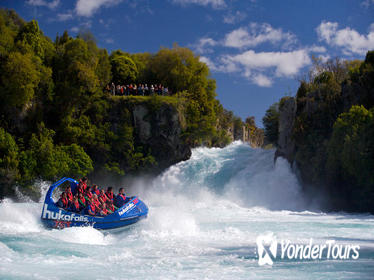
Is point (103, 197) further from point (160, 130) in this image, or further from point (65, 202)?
point (160, 130)

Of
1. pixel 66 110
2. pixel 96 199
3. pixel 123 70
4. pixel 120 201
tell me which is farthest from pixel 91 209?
pixel 123 70

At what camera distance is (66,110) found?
29109 millimetres

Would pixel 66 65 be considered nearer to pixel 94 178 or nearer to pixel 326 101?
pixel 94 178

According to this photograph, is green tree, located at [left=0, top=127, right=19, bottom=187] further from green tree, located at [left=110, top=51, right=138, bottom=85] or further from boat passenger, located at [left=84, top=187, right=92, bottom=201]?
green tree, located at [left=110, top=51, right=138, bottom=85]

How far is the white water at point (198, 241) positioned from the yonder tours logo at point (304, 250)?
0.92 feet

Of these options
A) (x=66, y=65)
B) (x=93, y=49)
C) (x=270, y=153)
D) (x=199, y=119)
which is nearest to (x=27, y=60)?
(x=66, y=65)

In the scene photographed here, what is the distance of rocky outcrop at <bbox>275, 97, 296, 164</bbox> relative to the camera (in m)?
27.8

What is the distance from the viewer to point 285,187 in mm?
26922

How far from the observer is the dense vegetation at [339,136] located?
21.8 metres

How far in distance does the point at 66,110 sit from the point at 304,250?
2081 cm

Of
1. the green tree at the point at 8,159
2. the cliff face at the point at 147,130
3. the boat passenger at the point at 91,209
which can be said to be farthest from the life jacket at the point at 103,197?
the cliff face at the point at 147,130

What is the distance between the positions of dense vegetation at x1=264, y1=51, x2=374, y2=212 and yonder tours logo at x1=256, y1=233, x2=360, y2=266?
30.7 ft

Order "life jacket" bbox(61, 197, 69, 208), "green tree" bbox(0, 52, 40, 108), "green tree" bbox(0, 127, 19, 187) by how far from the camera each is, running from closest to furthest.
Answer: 1. "life jacket" bbox(61, 197, 69, 208)
2. "green tree" bbox(0, 127, 19, 187)
3. "green tree" bbox(0, 52, 40, 108)

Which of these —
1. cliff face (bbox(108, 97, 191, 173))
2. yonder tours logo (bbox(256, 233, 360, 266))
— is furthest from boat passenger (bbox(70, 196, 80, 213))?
cliff face (bbox(108, 97, 191, 173))
